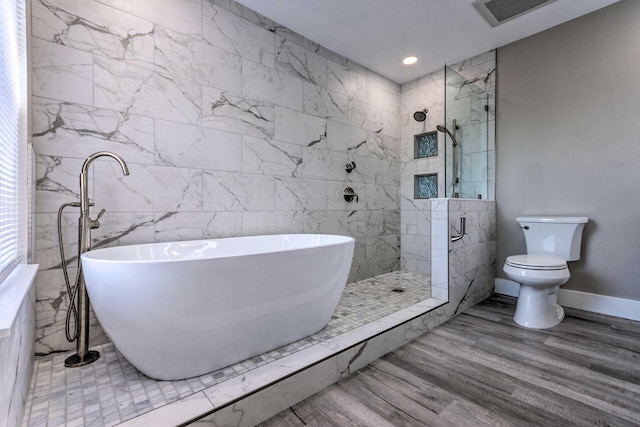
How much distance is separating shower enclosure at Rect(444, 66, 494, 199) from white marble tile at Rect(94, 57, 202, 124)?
7.08ft

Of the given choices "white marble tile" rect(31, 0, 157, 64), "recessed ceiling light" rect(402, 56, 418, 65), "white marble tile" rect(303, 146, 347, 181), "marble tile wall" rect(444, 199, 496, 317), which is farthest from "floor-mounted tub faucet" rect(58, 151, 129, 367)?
"recessed ceiling light" rect(402, 56, 418, 65)

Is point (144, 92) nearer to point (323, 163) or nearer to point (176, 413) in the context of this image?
point (323, 163)

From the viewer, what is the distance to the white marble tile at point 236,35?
229 cm

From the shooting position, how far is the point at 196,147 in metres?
2.23

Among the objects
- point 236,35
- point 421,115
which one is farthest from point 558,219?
point 236,35

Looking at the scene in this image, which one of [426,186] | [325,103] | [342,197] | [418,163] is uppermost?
[325,103]

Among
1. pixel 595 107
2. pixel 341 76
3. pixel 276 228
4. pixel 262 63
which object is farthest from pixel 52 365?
pixel 595 107

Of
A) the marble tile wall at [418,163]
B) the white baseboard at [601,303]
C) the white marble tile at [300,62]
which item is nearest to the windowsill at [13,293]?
the white marble tile at [300,62]

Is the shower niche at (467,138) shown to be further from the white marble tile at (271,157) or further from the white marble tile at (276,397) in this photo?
the white marble tile at (276,397)

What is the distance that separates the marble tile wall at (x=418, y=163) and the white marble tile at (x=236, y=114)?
1953mm

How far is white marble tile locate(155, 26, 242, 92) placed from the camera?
6.86ft

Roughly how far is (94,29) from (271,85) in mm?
1238

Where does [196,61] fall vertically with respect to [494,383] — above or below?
above

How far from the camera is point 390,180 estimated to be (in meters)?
3.80
